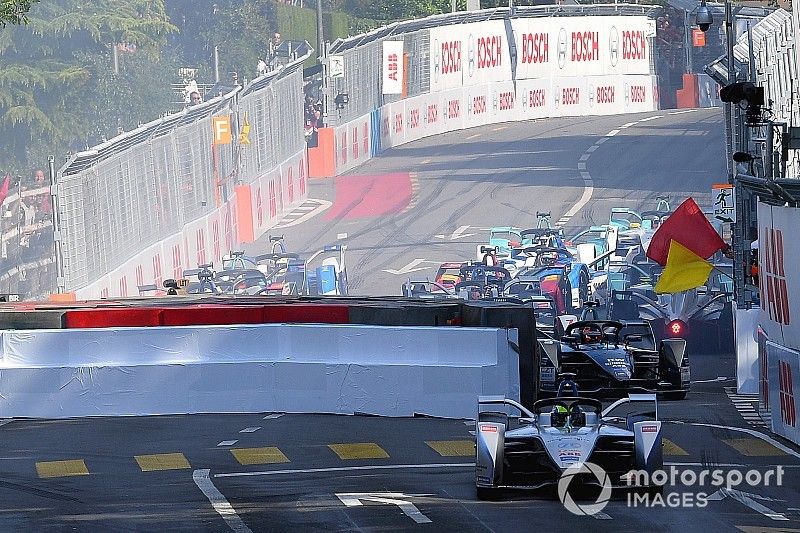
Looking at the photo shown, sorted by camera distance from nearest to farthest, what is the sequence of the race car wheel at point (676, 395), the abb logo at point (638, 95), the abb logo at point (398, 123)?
the race car wheel at point (676, 395) < the abb logo at point (398, 123) < the abb logo at point (638, 95)

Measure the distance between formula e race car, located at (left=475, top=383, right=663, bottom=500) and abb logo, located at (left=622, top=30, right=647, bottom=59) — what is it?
187 ft

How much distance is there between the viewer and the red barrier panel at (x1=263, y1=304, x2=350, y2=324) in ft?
59.3

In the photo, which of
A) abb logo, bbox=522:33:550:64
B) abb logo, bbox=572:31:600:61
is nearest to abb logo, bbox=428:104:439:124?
abb logo, bbox=522:33:550:64

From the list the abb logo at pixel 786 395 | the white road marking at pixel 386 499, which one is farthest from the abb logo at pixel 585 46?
the white road marking at pixel 386 499

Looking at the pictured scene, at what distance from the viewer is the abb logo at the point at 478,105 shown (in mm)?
63625

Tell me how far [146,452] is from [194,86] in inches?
2049

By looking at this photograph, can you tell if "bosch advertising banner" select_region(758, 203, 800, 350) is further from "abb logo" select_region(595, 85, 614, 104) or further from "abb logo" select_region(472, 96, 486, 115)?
"abb logo" select_region(595, 85, 614, 104)

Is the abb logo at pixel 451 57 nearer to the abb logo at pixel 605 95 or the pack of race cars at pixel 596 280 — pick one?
the abb logo at pixel 605 95

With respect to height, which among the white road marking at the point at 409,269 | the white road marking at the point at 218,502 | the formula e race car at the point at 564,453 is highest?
the white road marking at the point at 409,269

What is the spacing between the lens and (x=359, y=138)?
2247 inches

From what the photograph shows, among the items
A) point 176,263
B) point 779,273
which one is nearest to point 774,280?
point 779,273

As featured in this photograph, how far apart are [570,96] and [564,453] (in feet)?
183

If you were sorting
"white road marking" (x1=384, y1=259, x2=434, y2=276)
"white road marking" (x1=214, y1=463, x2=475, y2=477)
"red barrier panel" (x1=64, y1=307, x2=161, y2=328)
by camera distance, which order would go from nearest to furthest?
1. "white road marking" (x1=214, y1=463, x2=475, y2=477)
2. "red barrier panel" (x1=64, y1=307, x2=161, y2=328)
3. "white road marking" (x1=384, y1=259, x2=434, y2=276)

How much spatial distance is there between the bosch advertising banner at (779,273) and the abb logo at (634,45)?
167ft
